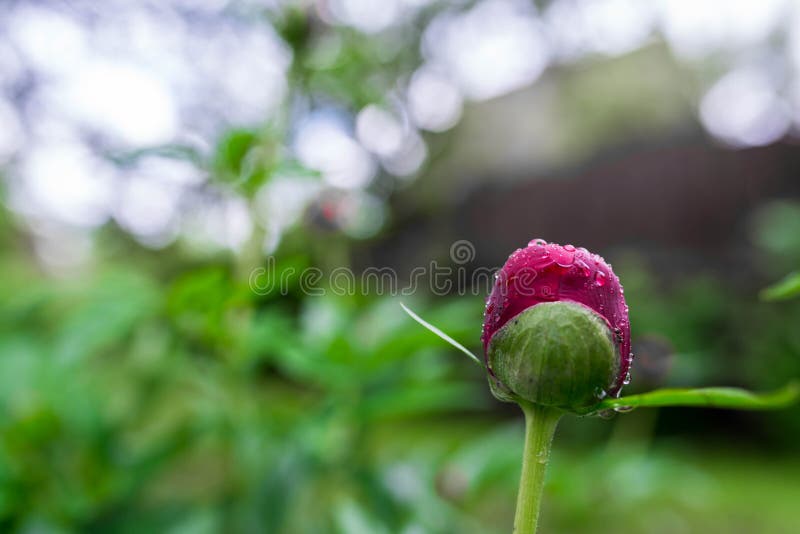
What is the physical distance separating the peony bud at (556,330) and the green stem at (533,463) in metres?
0.01

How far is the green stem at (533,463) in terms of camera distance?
0.26 meters

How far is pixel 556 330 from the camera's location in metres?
0.28

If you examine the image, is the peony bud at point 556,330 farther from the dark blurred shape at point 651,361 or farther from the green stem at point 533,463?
the dark blurred shape at point 651,361

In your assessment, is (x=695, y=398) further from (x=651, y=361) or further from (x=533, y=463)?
(x=651, y=361)

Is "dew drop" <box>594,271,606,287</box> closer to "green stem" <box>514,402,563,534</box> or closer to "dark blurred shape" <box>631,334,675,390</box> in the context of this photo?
"green stem" <box>514,402,563,534</box>

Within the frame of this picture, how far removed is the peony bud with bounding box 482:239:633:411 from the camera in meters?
0.27

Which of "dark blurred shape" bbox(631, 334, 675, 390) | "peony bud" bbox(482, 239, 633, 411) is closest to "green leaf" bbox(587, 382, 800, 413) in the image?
"peony bud" bbox(482, 239, 633, 411)

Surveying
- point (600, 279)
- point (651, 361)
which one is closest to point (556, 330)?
point (600, 279)

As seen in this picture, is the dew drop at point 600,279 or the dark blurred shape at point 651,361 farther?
the dark blurred shape at point 651,361

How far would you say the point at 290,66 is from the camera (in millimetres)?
844

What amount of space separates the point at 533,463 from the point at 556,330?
0.06m

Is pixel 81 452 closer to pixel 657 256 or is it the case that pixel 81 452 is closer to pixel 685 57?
pixel 657 256

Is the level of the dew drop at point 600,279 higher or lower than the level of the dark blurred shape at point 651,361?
higher

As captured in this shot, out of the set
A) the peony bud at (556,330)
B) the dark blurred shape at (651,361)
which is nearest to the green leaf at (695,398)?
the peony bud at (556,330)
